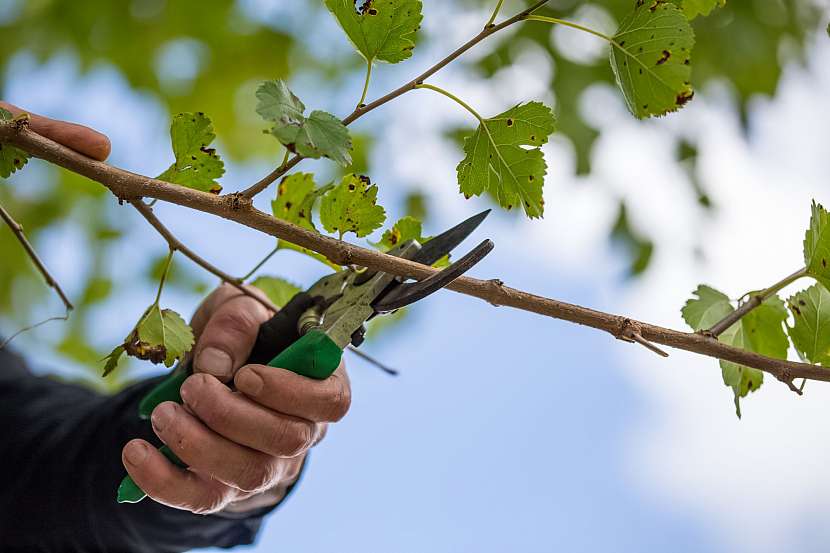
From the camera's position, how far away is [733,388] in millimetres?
382

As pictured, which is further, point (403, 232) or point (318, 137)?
point (403, 232)

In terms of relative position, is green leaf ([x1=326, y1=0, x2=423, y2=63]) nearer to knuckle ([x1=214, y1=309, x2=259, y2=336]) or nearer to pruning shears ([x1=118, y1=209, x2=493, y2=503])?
pruning shears ([x1=118, y1=209, x2=493, y2=503])

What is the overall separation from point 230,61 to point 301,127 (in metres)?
0.78

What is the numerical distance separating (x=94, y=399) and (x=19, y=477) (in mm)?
127

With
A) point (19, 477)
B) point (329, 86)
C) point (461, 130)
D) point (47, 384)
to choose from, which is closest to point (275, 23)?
point (329, 86)

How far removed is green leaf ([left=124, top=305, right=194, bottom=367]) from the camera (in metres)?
0.36

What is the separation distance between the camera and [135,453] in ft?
1.28

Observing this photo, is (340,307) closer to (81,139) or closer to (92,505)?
(81,139)

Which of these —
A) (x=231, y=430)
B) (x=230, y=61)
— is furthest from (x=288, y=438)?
(x=230, y=61)

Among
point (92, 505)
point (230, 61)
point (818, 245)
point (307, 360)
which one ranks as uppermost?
point (230, 61)

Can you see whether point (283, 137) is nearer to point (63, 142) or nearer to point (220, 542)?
point (63, 142)

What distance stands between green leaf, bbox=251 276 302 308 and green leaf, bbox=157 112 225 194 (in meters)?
0.13

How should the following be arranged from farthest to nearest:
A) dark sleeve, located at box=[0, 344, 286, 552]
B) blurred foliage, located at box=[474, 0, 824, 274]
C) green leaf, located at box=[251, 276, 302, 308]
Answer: blurred foliage, located at box=[474, 0, 824, 274]
dark sleeve, located at box=[0, 344, 286, 552]
green leaf, located at box=[251, 276, 302, 308]

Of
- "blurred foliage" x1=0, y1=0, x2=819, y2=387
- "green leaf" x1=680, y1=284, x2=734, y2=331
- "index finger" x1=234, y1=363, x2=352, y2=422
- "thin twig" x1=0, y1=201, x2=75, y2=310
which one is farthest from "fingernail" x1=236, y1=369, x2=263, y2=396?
"blurred foliage" x1=0, y1=0, x2=819, y2=387
